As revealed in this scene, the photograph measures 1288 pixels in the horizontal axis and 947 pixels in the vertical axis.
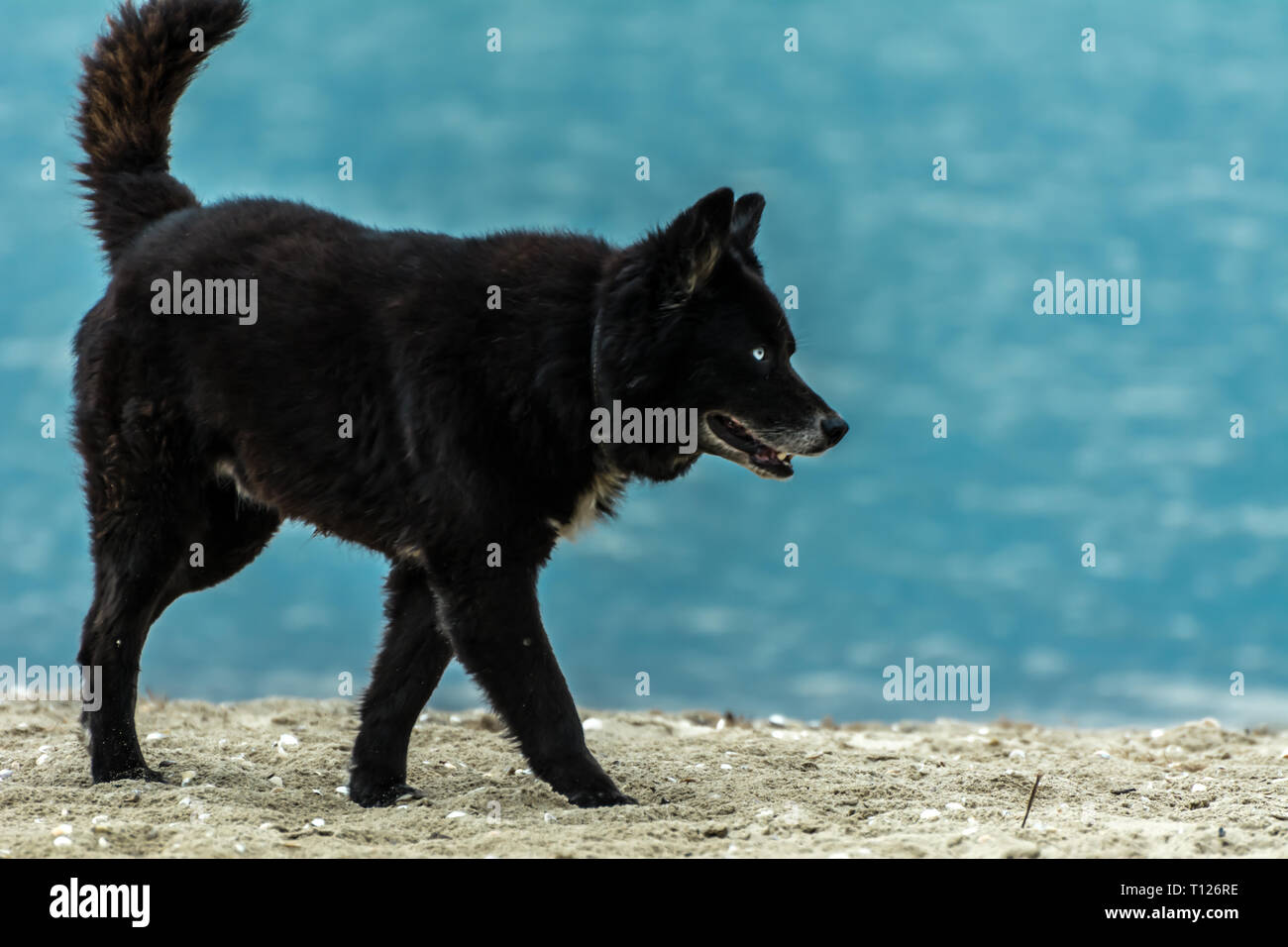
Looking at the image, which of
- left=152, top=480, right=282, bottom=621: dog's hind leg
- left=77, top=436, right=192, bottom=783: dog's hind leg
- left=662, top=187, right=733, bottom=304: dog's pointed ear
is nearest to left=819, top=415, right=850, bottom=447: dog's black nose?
left=662, top=187, right=733, bottom=304: dog's pointed ear

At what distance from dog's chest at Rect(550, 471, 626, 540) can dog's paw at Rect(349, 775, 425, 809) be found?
4.68 feet

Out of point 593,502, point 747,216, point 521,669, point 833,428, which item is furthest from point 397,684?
point 747,216

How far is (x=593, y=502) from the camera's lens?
598cm

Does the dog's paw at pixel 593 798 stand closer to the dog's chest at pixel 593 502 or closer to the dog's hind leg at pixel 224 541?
the dog's chest at pixel 593 502

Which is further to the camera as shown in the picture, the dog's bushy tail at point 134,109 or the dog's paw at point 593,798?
the dog's bushy tail at point 134,109

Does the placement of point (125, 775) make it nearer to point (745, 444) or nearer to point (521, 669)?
point (521, 669)

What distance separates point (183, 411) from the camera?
6289 millimetres

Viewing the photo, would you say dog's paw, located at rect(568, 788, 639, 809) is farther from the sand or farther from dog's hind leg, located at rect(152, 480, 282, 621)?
dog's hind leg, located at rect(152, 480, 282, 621)

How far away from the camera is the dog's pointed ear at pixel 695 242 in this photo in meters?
5.50

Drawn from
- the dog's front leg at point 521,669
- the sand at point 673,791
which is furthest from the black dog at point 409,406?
the sand at point 673,791

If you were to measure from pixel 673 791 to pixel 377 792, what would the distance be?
137cm

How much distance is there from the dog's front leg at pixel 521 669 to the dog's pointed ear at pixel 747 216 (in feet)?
6.11

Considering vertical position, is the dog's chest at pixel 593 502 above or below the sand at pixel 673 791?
above
